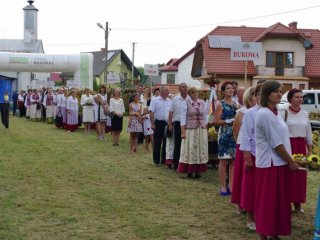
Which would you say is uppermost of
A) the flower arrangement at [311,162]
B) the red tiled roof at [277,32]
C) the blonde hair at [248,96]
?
the red tiled roof at [277,32]

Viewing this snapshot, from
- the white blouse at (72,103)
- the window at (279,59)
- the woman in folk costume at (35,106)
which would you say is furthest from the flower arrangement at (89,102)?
the window at (279,59)

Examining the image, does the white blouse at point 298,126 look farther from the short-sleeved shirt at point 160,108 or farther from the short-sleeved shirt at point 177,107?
the short-sleeved shirt at point 160,108

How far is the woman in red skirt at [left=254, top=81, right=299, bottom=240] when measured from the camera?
560 centimetres

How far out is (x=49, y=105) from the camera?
2656 centimetres

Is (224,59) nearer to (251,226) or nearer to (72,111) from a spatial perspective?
(72,111)

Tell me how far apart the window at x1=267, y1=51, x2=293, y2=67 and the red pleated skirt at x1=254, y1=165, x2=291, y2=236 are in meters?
38.6

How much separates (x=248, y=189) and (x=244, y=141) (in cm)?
55

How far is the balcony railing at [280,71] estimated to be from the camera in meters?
42.9

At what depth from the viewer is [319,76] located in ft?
143

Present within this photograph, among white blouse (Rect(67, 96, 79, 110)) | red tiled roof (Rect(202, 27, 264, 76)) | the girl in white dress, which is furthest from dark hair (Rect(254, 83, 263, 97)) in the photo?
red tiled roof (Rect(202, 27, 264, 76))

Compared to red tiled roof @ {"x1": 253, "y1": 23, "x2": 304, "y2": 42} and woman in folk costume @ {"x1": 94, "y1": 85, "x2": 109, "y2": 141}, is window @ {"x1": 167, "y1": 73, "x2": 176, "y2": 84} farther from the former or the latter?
woman in folk costume @ {"x1": 94, "y1": 85, "x2": 109, "y2": 141}

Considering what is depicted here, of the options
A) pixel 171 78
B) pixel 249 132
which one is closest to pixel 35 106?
pixel 249 132

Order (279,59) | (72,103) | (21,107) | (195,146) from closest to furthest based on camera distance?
(195,146)
(72,103)
(21,107)
(279,59)

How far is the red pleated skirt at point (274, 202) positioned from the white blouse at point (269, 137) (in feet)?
0.27
